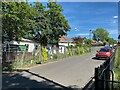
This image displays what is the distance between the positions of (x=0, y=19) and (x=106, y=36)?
126 m

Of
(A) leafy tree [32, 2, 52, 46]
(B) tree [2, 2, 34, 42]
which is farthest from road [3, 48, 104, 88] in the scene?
(A) leafy tree [32, 2, 52, 46]

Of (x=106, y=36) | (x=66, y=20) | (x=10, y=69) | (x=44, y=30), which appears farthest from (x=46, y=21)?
(x=106, y=36)

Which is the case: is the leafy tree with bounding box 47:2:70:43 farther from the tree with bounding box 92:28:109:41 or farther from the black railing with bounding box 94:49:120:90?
the tree with bounding box 92:28:109:41

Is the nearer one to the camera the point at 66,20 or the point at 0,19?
the point at 0,19

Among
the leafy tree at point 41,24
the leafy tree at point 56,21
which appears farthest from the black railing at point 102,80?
the leafy tree at point 56,21

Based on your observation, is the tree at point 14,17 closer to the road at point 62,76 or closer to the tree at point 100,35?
the road at point 62,76

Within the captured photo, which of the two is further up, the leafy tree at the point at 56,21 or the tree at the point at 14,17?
the leafy tree at the point at 56,21

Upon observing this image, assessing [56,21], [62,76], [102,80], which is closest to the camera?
[102,80]

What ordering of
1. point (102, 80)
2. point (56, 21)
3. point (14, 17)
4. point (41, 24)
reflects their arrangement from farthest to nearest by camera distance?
point (56, 21), point (41, 24), point (14, 17), point (102, 80)

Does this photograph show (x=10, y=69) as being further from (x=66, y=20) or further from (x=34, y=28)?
(x=66, y=20)

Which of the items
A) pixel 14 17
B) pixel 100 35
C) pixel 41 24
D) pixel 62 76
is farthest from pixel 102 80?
pixel 100 35

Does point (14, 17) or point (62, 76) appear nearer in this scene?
point (62, 76)

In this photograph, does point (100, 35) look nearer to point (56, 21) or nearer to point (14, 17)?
point (56, 21)

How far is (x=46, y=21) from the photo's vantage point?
34.5m
